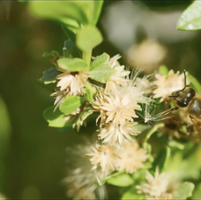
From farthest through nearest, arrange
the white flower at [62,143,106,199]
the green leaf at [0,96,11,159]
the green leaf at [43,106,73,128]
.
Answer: the green leaf at [0,96,11,159] → the white flower at [62,143,106,199] → the green leaf at [43,106,73,128]

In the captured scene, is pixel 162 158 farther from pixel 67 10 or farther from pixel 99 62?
pixel 67 10

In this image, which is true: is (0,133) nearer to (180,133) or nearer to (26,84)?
(26,84)

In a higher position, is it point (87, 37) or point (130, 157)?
point (87, 37)

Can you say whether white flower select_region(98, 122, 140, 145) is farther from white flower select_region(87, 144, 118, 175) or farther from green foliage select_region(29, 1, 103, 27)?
green foliage select_region(29, 1, 103, 27)

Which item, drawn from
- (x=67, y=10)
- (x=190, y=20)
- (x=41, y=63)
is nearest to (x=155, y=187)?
(x=190, y=20)

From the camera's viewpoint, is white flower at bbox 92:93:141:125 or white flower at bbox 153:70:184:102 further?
white flower at bbox 153:70:184:102

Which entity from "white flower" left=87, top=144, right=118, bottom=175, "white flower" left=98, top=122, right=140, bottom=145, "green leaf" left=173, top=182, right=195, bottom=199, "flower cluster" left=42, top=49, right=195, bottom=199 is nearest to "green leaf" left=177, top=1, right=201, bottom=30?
"flower cluster" left=42, top=49, right=195, bottom=199
